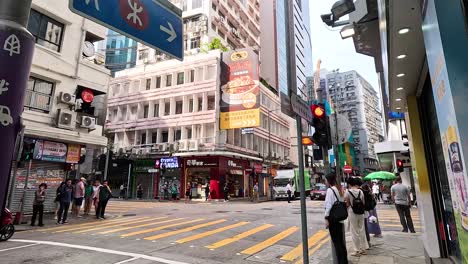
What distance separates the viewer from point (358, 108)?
320 feet

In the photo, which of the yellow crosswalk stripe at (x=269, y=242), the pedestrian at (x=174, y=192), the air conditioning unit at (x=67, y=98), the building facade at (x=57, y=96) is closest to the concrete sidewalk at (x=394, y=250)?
the yellow crosswalk stripe at (x=269, y=242)

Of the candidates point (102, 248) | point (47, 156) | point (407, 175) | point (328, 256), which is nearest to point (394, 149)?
point (407, 175)

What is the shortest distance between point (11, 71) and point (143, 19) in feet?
6.68

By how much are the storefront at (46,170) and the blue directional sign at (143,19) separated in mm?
12927

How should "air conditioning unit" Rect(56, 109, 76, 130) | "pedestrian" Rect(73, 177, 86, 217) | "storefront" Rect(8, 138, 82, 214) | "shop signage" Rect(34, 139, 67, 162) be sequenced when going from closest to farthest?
"storefront" Rect(8, 138, 82, 214) < "pedestrian" Rect(73, 177, 86, 217) < "shop signage" Rect(34, 139, 67, 162) < "air conditioning unit" Rect(56, 109, 76, 130)

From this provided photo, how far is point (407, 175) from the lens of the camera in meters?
23.9

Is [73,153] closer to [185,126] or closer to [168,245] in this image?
[168,245]

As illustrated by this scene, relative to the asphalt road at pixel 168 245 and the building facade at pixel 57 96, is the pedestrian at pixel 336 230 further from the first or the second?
the building facade at pixel 57 96

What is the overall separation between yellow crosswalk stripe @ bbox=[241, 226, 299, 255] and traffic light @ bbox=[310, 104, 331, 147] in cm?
339

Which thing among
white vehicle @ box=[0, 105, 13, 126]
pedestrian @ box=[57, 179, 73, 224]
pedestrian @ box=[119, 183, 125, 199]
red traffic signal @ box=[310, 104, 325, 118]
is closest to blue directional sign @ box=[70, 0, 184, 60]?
white vehicle @ box=[0, 105, 13, 126]

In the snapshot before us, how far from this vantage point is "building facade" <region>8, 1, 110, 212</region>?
14281 millimetres

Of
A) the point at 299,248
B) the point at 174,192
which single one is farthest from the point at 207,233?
the point at 174,192

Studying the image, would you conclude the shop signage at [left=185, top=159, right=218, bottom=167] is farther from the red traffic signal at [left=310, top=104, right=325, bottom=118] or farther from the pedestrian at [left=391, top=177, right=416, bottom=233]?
the red traffic signal at [left=310, top=104, right=325, bottom=118]

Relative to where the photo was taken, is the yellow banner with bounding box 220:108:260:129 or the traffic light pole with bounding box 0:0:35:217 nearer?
the traffic light pole with bounding box 0:0:35:217
